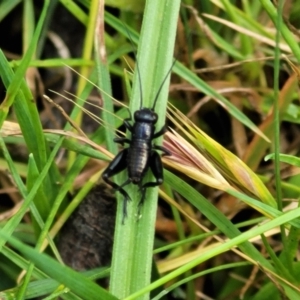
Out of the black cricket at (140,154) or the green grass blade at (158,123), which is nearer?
the green grass blade at (158,123)

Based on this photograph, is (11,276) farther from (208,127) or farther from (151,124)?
(208,127)

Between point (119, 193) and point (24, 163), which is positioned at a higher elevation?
point (24, 163)

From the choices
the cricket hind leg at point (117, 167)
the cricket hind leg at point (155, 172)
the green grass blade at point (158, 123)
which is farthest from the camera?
the cricket hind leg at point (117, 167)

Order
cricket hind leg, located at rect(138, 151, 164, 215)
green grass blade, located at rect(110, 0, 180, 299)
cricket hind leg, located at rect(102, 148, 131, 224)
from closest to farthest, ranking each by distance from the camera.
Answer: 1. green grass blade, located at rect(110, 0, 180, 299)
2. cricket hind leg, located at rect(138, 151, 164, 215)
3. cricket hind leg, located at rect(102, 148, 131, 224)

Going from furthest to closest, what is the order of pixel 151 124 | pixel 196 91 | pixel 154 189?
pixel 196 91, pixel 151 124, pixel 154 189

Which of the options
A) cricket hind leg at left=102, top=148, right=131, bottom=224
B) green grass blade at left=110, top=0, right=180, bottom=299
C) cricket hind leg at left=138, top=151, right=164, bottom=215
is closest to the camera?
green grass blade at left=110, top=0, right=180, bottom=299

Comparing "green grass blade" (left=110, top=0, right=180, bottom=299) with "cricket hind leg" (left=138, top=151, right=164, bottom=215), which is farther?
"cricket hind leg" (left=138, top=151, right=164, bottom=215)

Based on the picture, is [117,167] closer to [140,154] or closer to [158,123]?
[140,154]

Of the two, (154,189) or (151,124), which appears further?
(151,124)

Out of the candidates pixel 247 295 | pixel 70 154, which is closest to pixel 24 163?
pixel 70 154
